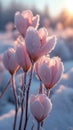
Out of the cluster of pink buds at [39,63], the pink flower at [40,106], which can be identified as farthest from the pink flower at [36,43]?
the pink flower at [40,106]

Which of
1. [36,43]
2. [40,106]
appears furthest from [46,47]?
[40,106]

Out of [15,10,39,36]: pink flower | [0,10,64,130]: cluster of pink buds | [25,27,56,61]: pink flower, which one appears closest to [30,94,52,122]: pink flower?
[0,10,64,130]: cluster of pink buds

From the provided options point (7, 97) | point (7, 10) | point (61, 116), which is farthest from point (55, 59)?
point (7, 10)

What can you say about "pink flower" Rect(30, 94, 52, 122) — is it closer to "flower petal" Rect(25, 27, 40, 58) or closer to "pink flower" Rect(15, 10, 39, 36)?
"flower petal" Rect(25, 27, 40, 58)

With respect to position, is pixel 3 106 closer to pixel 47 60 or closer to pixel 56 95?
pixel 56 95

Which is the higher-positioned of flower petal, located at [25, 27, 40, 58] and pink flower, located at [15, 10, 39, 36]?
flower petal, located at [25, 27, 40, 58]

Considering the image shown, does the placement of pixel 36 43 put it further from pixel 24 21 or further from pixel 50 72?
pixel 24 21
